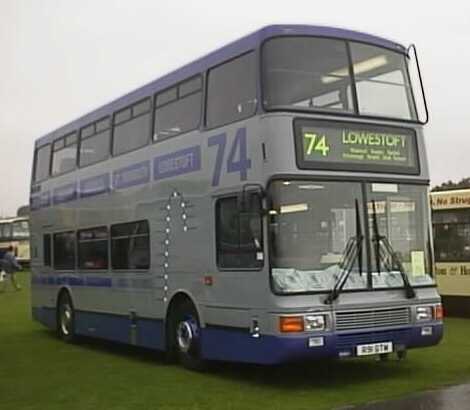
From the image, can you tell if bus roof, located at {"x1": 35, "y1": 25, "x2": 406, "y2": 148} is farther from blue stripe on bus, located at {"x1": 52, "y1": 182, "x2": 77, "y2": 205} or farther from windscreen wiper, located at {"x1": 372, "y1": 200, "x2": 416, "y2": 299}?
blue stripe on bus, located at {"x1": 52, "y1": 182, "x2": 77, "y2": 205}

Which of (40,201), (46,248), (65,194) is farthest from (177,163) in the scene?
(40,201)

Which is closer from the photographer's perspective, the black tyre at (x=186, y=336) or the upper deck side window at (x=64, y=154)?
the black tyre at (x=186, y=336)

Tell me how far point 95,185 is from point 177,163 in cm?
335

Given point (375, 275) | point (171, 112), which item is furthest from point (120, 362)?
point (375, 275)

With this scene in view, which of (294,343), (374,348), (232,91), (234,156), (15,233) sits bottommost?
(374,348)

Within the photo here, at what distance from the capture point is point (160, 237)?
1311 centimetres

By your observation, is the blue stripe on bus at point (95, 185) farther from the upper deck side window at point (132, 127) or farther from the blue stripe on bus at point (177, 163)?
the blue stripe on bus at point (177, 163)

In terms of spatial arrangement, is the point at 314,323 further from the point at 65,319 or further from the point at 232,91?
the point at 65,319

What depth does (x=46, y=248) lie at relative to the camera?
1830 centimetres

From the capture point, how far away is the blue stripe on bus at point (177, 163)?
39.9ft

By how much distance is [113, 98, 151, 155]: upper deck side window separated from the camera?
13.9m

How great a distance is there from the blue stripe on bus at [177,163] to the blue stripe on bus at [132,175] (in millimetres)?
340

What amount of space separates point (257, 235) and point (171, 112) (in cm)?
331

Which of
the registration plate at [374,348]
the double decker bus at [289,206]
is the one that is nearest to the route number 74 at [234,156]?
the double decker bus at [289,206]
